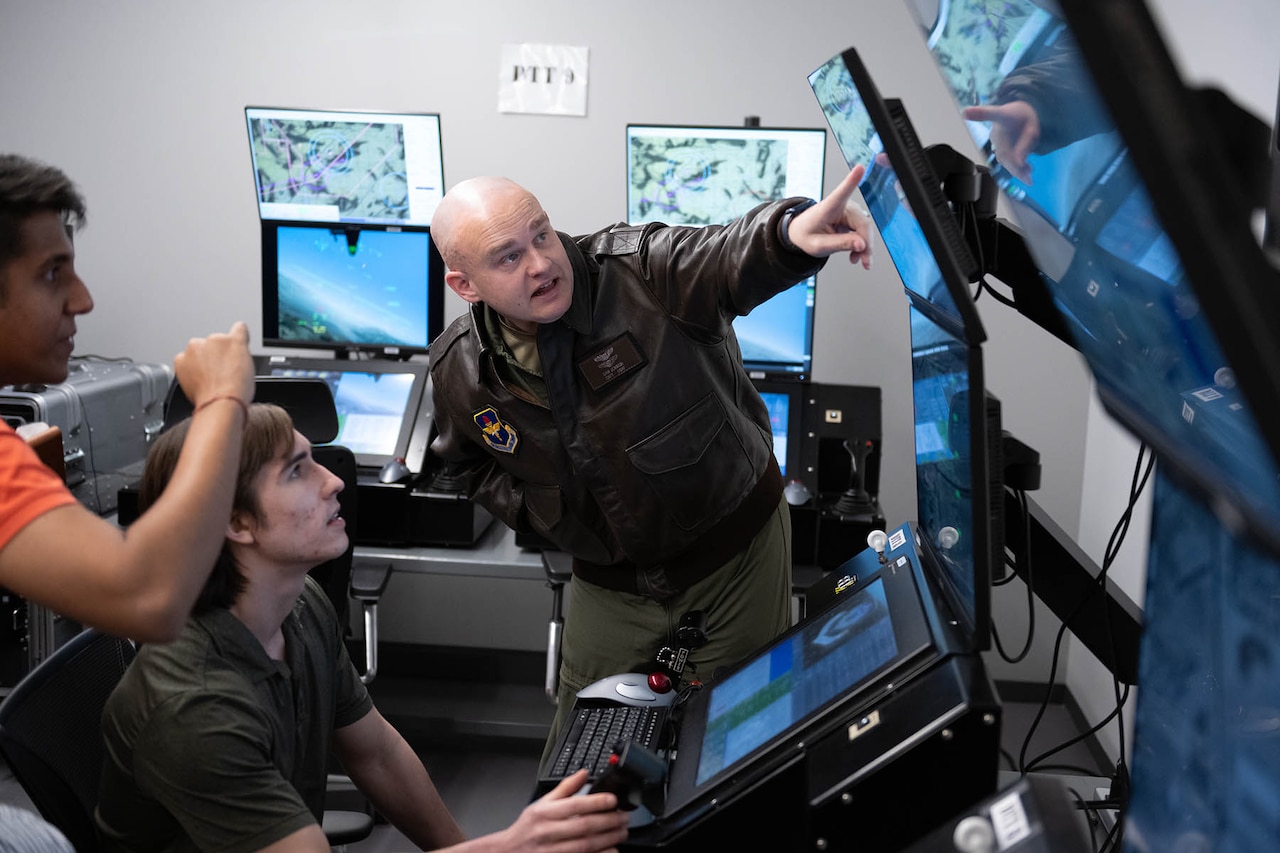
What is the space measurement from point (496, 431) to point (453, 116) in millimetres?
1929

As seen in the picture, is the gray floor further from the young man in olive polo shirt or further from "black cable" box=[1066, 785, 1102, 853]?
"black cable" box=[1066, 785, 1102, 853]

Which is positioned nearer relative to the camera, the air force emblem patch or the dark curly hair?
the dark curly hair

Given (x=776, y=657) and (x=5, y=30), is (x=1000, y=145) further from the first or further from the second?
(x=5, y=30)

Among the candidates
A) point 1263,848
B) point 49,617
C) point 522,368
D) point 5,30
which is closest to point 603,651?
point 522,368

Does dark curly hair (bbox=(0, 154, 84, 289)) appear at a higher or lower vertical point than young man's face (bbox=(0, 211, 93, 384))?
higher

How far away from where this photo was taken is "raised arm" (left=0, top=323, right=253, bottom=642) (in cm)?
99

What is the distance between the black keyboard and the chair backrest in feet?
2.10

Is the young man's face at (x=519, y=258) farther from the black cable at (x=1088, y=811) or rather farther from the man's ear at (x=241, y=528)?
the black cable at (x=1088, y=811)

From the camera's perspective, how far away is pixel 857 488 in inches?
121

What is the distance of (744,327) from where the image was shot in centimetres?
322

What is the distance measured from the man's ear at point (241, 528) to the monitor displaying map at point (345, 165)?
2.03m

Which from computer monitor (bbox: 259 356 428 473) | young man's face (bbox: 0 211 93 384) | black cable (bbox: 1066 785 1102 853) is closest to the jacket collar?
young man's face (bbox: 0 211 93 384)

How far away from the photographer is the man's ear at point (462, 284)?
1999mm

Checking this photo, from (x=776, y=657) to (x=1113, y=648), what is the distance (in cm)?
44
